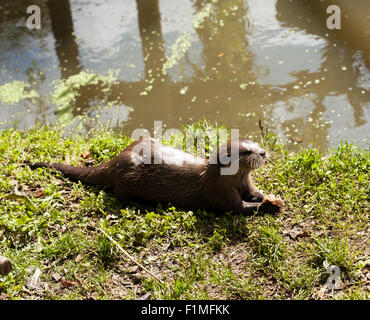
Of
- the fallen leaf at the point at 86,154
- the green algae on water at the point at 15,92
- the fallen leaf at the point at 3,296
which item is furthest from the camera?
the green algae on water at the point at 15,92

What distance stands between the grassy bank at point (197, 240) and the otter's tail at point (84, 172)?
2.7 inches

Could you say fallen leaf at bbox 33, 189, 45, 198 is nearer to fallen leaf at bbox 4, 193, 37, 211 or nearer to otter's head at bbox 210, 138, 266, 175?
fallen leaf at bbox 4, 193, 37, 211

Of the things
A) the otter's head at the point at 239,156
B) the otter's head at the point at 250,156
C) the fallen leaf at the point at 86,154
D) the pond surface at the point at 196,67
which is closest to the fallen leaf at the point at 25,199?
the fallen leaf at the point at 86,154

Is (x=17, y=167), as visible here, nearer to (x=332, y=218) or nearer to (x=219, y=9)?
(x=332, y=218)

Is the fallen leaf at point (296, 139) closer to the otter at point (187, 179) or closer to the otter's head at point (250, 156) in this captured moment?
the otter at point (187, 179)

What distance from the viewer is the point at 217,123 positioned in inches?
194

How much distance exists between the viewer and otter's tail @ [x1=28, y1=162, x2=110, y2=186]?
3693mm

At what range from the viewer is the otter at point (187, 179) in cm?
333

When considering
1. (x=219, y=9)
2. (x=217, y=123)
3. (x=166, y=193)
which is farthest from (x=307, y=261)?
(x=219, y=9)

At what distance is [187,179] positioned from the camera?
135 inches

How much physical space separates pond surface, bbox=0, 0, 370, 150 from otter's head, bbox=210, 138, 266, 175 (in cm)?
143

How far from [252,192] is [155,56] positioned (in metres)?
3.26

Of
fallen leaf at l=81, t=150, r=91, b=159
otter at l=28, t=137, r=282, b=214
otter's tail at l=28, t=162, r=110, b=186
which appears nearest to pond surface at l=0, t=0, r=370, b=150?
fallen leaf at l=81, t=150, r=91, b=159

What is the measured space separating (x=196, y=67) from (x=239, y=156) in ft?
9.32
